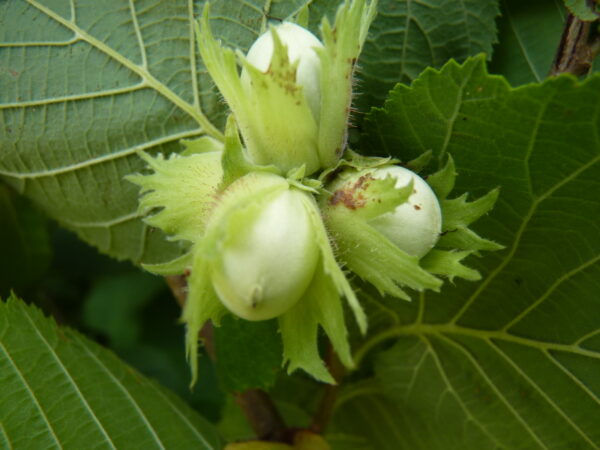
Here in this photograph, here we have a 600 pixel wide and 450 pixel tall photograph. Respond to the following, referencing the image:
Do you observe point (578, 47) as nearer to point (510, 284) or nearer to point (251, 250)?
point (510, 284)

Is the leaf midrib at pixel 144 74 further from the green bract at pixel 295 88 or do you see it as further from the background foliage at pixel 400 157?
the green bract at pixel 295 88

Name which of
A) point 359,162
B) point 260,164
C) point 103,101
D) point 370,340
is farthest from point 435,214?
point 103,101

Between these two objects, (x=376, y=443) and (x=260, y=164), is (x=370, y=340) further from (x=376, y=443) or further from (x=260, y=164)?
(x=260, y=164)

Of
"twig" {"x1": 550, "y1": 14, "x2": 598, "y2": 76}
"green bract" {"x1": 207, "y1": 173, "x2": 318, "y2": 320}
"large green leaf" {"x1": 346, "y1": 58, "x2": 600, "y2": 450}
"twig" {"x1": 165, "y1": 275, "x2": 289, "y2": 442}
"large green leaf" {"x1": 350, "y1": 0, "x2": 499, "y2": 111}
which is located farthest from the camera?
"twig" {"x1": 165, "y1": 275, "x2": 289, "y2": 442}

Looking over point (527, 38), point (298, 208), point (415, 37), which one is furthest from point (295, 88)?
point (527, 38)

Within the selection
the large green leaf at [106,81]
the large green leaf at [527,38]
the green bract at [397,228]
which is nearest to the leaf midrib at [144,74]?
the large green leaf at [106,81]

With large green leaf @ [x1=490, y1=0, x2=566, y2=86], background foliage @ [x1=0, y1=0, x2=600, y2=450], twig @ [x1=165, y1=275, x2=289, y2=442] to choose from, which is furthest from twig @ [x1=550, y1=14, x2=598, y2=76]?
twig @ [x1=165, y1=275, x2=289, y2=442]

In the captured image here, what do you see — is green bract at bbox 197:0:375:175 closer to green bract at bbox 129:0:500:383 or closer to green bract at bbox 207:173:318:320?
green bract at bbox 129:0:500:383
